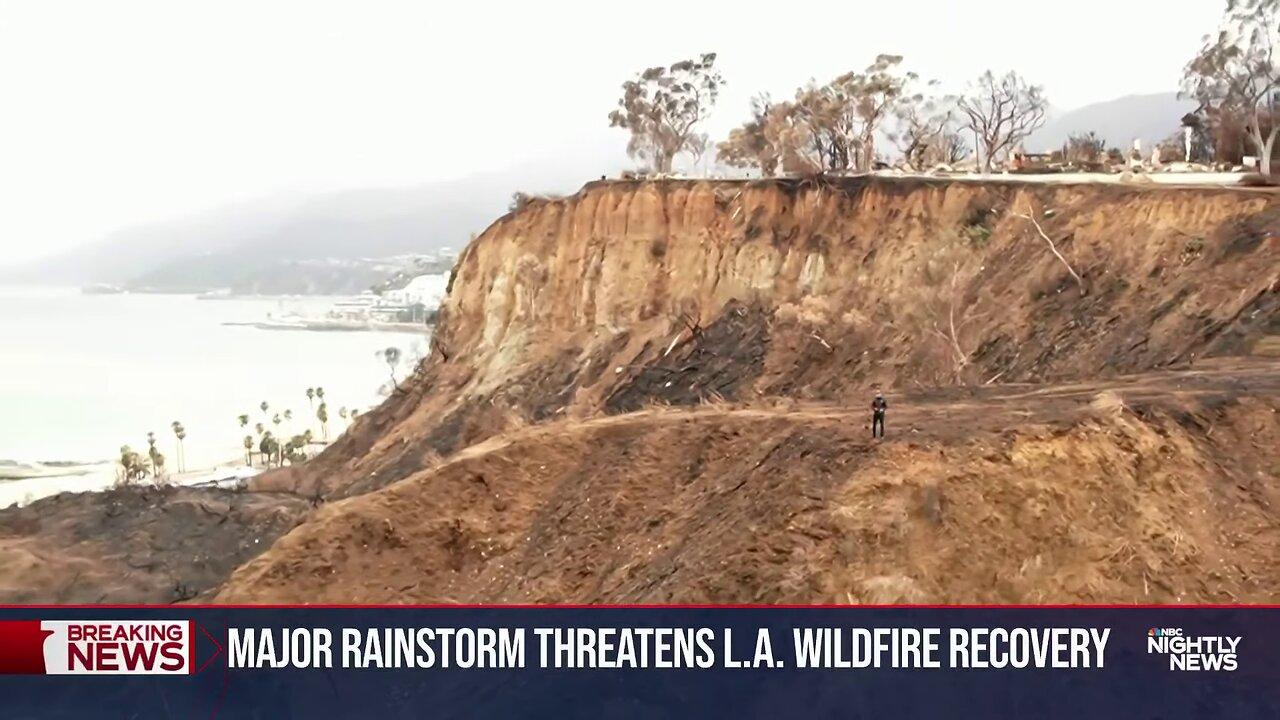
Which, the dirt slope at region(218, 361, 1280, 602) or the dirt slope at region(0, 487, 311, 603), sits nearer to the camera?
the dirt slope at region(218, 361, 1280, 602)

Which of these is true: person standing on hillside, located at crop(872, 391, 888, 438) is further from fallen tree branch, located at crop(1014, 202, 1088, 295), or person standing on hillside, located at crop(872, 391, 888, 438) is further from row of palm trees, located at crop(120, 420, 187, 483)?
row of palm trees, located at crop(120, 420, 187, 483)

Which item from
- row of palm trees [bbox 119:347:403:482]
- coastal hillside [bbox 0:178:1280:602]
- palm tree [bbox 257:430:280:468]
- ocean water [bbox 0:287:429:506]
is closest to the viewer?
coastal hillside [bbox 0:178:1280:602]

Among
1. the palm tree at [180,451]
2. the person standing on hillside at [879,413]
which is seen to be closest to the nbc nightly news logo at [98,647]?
the person standing on hillside at [879,413]

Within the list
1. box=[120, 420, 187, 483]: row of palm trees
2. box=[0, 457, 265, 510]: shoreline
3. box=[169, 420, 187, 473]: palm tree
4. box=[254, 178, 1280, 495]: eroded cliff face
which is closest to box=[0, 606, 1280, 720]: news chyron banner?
box=[254, 178, 1280, 495]: eroded cliff face

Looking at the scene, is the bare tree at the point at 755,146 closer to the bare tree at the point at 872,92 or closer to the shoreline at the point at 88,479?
the bare tree at the point at 872,92

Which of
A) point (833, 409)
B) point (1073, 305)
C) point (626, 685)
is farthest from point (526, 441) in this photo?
point (1073, 305)
